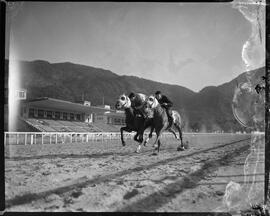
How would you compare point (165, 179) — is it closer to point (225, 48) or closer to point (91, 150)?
point (91, 150)

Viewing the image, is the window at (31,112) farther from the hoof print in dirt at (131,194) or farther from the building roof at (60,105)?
the hoof print in dirt at (131,194)

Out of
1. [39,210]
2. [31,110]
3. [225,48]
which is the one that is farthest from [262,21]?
[39,210]

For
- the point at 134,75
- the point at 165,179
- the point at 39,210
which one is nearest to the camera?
the point at 39,210

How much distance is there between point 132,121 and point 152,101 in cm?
40

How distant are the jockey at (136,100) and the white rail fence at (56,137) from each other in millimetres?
383

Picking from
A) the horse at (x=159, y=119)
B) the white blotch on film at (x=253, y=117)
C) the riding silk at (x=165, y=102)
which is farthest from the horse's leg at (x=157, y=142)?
the white blotch on film at (x=253, y=117)

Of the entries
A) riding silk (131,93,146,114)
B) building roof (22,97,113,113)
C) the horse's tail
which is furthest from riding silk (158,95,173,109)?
building roof (22,97,113,113)

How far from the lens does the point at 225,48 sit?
11.7 ft

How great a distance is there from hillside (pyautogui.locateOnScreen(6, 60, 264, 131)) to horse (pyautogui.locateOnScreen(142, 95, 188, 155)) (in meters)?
0.11

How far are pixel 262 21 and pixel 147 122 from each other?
79.6 inches

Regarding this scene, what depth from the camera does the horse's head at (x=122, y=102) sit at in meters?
3.72

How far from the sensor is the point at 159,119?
3.89 m

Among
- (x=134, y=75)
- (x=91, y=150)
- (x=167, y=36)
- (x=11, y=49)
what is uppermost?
A: (x=167, y=36)

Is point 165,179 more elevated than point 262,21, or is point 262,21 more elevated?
point 262,21
